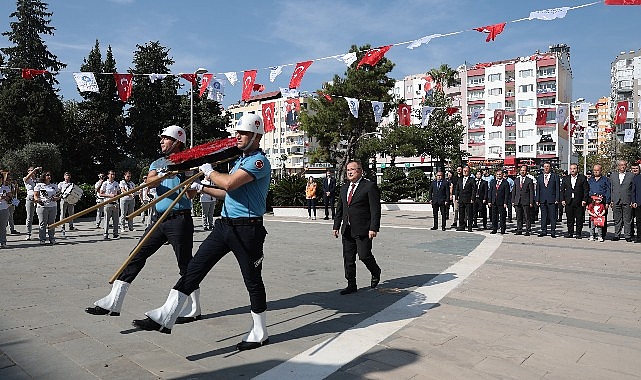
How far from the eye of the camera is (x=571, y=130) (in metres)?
35.2

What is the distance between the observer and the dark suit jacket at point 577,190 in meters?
13.0

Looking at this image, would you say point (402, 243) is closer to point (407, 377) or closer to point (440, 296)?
point (440, 296)

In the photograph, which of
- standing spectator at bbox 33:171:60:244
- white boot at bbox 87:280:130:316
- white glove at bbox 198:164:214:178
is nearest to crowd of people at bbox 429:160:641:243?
standing spectator at bbox 33:171:60:244

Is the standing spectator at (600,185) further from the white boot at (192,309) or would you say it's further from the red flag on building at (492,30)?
the white boot at (192,309)

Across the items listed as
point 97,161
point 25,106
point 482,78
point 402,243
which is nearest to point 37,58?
point 25,106

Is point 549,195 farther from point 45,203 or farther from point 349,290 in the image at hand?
point 45,203

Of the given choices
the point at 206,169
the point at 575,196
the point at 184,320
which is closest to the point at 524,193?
the point at 575,196

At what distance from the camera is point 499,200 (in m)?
14.5

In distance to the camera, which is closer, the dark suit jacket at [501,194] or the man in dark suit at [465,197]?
the dark suit jacket at [501,194]

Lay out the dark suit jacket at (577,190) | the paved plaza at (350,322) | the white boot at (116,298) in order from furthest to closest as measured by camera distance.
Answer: the dark suit jacket at (577,190)
the white boot at (116,298)
the paved plaza at (350,322)

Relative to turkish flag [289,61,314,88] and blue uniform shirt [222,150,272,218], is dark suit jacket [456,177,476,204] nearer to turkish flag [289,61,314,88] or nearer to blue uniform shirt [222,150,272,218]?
turkish flag [289,61,314,88]

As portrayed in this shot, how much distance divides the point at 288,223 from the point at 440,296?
12339 millimetres

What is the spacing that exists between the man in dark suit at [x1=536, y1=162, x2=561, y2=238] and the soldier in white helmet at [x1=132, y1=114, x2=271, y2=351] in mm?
11227

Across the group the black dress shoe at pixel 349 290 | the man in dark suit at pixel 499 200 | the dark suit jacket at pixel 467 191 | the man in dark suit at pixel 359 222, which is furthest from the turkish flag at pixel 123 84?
the black dress shoe at pixel 349 290
